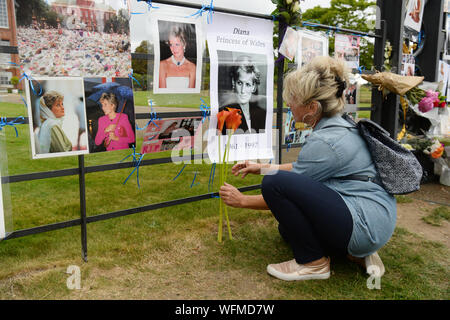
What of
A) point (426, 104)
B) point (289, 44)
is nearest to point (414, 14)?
point (426, 104)

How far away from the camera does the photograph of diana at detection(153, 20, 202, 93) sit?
2.54 metres

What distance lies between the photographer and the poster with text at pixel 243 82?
282 centimetres

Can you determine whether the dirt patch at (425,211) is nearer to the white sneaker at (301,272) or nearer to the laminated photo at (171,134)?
the white sneaker at (301,272)

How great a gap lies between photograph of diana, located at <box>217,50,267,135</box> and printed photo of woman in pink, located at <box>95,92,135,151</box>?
28.5 inches

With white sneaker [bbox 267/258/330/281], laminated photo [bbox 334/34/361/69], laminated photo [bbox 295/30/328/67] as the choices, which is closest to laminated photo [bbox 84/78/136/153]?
white sneaker [bbox 267/258/330/281]

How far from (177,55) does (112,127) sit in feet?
2.11

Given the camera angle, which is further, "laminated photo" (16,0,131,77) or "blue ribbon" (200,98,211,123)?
"blue ribbon" (200,98,211,123)

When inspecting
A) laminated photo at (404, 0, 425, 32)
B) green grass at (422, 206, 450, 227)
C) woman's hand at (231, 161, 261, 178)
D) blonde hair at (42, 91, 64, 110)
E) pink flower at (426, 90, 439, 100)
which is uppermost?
laminated photo at (404, 0, 425, 32)

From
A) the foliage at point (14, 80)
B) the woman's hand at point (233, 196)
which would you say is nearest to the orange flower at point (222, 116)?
the woman's hand at point (233, 196)

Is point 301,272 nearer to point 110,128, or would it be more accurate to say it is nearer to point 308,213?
point 308,213

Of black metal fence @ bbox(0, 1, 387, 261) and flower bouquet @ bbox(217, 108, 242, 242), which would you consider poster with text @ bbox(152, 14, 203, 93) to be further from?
flower bouquet @ bbox(217, 108, 242, 242)

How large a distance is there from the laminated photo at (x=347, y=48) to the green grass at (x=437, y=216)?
62.6 inches

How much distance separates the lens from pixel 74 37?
221 centimetres

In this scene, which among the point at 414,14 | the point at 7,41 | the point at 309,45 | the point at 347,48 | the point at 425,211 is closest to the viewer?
the point at 7,41
